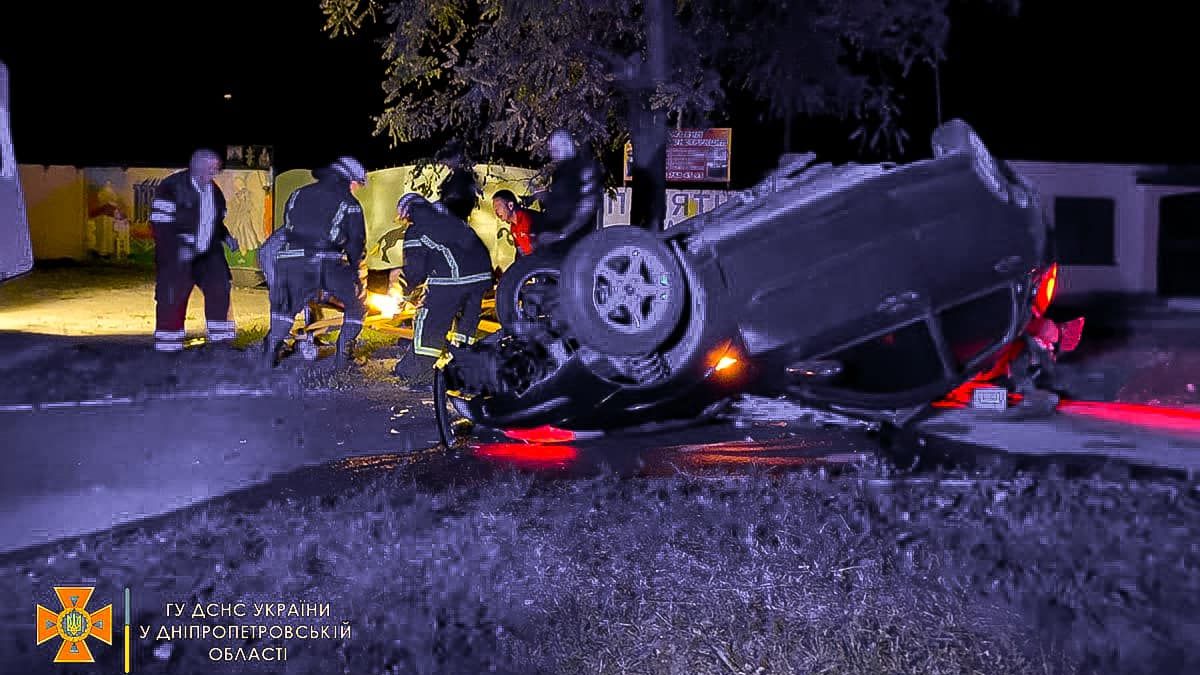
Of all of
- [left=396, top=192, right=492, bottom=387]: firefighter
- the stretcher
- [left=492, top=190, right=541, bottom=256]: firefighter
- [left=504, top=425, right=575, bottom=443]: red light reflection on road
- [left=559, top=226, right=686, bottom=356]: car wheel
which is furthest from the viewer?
the stretcher

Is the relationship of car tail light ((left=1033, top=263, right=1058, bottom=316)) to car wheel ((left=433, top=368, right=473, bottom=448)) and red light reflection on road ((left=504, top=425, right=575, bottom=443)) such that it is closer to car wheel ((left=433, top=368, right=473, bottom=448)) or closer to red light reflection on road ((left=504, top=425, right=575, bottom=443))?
red light reflection on road ((left=504, top=425, right=575, bottom=443))

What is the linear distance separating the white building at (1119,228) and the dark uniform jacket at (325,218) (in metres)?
13.1

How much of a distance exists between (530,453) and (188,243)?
487cm

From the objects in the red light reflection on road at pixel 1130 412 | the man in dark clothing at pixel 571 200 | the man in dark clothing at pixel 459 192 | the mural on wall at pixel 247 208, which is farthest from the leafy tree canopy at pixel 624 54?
the mural on wall at pixel 247 208

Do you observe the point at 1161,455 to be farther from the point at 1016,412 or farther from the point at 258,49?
the point at 258,49

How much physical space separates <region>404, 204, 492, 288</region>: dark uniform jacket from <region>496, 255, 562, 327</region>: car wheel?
1.70m

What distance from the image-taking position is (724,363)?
6527 mm

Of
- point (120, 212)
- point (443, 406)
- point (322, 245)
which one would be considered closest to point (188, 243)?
point (322, 245)

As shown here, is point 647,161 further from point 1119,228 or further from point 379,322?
point 1119,228

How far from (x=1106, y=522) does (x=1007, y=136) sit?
1588cm

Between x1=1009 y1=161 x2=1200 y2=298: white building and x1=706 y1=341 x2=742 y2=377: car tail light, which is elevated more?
x1=1009 y1=161 x2=1200 y2=298: white building

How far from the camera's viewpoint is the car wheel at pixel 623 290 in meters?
6.29

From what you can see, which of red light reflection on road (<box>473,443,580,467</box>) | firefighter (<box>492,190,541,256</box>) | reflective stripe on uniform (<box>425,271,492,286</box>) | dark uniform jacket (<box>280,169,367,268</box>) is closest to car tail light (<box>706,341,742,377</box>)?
red light reflection on road (<box>473,443,580,467</box>)

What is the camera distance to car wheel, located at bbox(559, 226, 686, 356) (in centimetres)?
629
